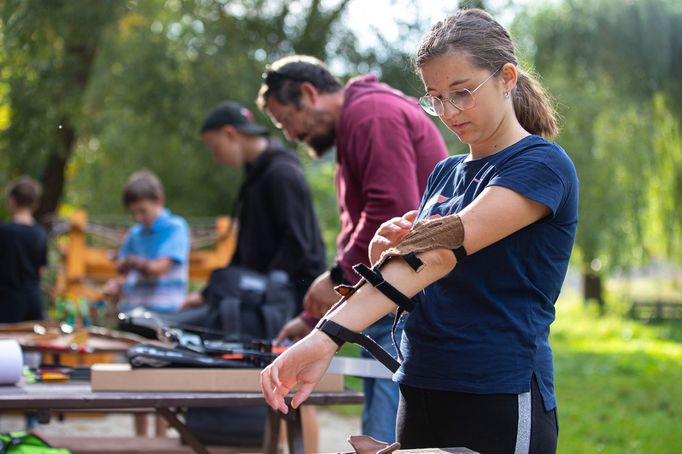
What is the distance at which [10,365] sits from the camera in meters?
3.33

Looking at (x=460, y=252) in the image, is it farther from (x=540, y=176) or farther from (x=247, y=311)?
(x=247, y=311)

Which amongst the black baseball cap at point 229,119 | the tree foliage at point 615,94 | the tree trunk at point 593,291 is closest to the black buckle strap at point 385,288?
the black baseball cap at point 229,119

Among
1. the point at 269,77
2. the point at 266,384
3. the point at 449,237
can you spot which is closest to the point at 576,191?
the point at 449,237

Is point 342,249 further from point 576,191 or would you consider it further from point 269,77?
point 576,191

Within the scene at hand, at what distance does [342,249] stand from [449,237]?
63.1 inches

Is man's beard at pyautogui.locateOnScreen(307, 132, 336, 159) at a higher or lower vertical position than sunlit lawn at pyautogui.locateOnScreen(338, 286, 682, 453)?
higher

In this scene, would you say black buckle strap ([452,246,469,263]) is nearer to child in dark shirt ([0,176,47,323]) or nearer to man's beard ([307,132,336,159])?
man's beard ([307,132,336,159])

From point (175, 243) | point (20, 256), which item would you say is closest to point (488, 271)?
point (175, 243)

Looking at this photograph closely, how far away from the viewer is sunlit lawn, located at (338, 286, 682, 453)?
7.48m

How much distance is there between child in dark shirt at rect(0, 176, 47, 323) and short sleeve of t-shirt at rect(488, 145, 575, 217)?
5.62 meters

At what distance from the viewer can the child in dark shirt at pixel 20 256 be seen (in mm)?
7191

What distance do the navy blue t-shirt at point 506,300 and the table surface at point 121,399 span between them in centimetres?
105

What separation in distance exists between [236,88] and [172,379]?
21.3ft

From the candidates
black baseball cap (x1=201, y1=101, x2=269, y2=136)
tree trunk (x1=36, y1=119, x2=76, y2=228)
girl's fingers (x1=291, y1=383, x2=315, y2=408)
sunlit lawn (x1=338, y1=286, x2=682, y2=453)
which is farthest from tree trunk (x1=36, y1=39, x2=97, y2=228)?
girl's fingers (x1=291, y1=383, x2=315, y2=408)
